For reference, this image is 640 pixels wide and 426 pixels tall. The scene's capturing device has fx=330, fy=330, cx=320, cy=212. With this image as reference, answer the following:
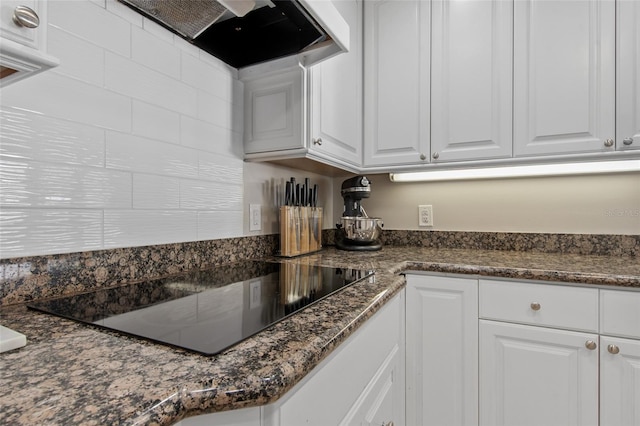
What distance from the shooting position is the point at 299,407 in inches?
19.5

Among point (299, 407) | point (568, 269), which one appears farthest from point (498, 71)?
point (299, 407)

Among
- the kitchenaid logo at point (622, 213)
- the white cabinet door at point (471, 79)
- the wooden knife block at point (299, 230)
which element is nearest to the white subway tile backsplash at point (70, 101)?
the wooden knife block at point (299, 230)

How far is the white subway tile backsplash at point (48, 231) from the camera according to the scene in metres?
0.69

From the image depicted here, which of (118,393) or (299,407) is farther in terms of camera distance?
(299,407)

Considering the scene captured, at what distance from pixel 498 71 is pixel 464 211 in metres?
0.68

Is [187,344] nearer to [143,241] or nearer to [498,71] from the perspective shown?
[143,241]

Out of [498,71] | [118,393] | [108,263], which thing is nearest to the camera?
[118,393]

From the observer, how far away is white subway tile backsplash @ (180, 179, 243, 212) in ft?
3.54

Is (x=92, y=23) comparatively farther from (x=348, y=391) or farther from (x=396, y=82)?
(x=396, y=82)

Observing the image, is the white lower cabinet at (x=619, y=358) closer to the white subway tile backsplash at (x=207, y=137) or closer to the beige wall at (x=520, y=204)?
the beige wall at (x=520, y=204)

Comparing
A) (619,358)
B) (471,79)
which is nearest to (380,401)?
(619,358)

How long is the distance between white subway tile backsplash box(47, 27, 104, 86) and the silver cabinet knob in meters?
0.37

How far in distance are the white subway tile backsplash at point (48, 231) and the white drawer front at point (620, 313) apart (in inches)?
57.5

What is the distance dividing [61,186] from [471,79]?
1.56 metres
